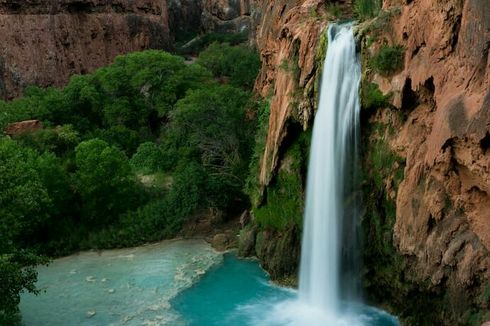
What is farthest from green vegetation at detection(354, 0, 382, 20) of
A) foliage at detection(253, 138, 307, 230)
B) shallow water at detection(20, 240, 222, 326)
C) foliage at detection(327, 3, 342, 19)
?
shallow water at detection(20, 240, 222, 326)

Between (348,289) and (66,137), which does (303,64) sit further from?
(66,137)

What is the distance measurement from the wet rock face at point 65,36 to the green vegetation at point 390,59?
33.0 m

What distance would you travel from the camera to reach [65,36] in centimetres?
4400

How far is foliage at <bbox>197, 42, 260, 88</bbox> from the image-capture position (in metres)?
39.6

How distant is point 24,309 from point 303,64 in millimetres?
12635

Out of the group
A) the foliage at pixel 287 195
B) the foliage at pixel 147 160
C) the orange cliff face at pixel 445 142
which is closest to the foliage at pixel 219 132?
the foliage at pixel 147 160

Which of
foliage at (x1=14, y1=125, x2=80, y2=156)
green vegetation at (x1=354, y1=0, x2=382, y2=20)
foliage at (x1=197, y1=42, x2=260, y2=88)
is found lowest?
foliage at (x1=14, y1=125, x2=80, y2=156)

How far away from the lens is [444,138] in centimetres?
1213

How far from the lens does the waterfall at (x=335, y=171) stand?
16.0 metres

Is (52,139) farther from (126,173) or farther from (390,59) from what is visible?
(390,59)

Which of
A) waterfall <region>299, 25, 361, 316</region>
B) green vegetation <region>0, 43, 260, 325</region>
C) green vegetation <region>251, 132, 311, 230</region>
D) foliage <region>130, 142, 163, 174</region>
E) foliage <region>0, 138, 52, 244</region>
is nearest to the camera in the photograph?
foliage <region>0, 138, 52, 244</region>

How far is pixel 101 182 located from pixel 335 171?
12219mm

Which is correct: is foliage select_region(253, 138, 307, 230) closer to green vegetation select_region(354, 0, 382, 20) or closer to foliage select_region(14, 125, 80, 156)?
green vegetation select_region(354, 0, 382, 20)

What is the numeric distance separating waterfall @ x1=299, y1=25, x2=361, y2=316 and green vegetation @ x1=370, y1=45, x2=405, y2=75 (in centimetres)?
101
